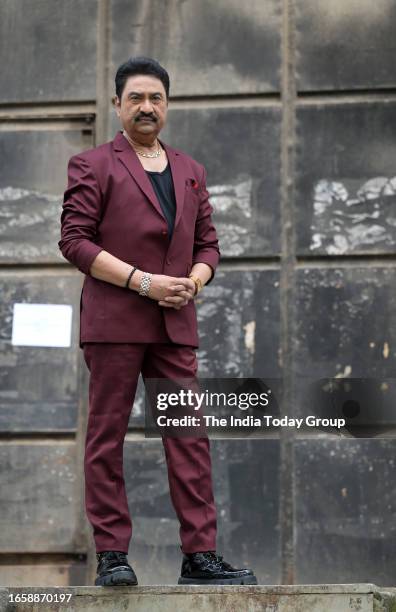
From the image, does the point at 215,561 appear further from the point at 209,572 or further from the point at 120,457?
the point at 120,457

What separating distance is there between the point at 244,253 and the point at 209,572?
258 cm

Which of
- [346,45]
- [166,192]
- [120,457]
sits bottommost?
[120,457]

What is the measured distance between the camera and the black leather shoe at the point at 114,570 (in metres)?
3.91

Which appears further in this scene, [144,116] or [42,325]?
[42,325]

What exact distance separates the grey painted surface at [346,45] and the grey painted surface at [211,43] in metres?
0.17

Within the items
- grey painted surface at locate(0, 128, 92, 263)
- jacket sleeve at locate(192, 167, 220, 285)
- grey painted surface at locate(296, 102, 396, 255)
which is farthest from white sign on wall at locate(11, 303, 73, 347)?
jacket sleeve at locate(192, 167, 220, 285)

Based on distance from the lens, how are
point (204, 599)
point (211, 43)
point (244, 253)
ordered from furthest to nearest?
point (211, 43) < point (244, 253) < point (204, 599)

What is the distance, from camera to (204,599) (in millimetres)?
3902

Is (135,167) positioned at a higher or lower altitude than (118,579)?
higher

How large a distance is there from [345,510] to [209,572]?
2.14 meters

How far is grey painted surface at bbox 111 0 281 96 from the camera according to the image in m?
6.40

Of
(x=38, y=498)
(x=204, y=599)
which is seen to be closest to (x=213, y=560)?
(x=204, y=599)

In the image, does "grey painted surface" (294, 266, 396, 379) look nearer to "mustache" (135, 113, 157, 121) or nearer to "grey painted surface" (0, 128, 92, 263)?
"grey painted surface" (0, 128, 92, 263)

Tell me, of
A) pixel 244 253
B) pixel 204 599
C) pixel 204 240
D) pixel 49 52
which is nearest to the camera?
pixel 204 599
